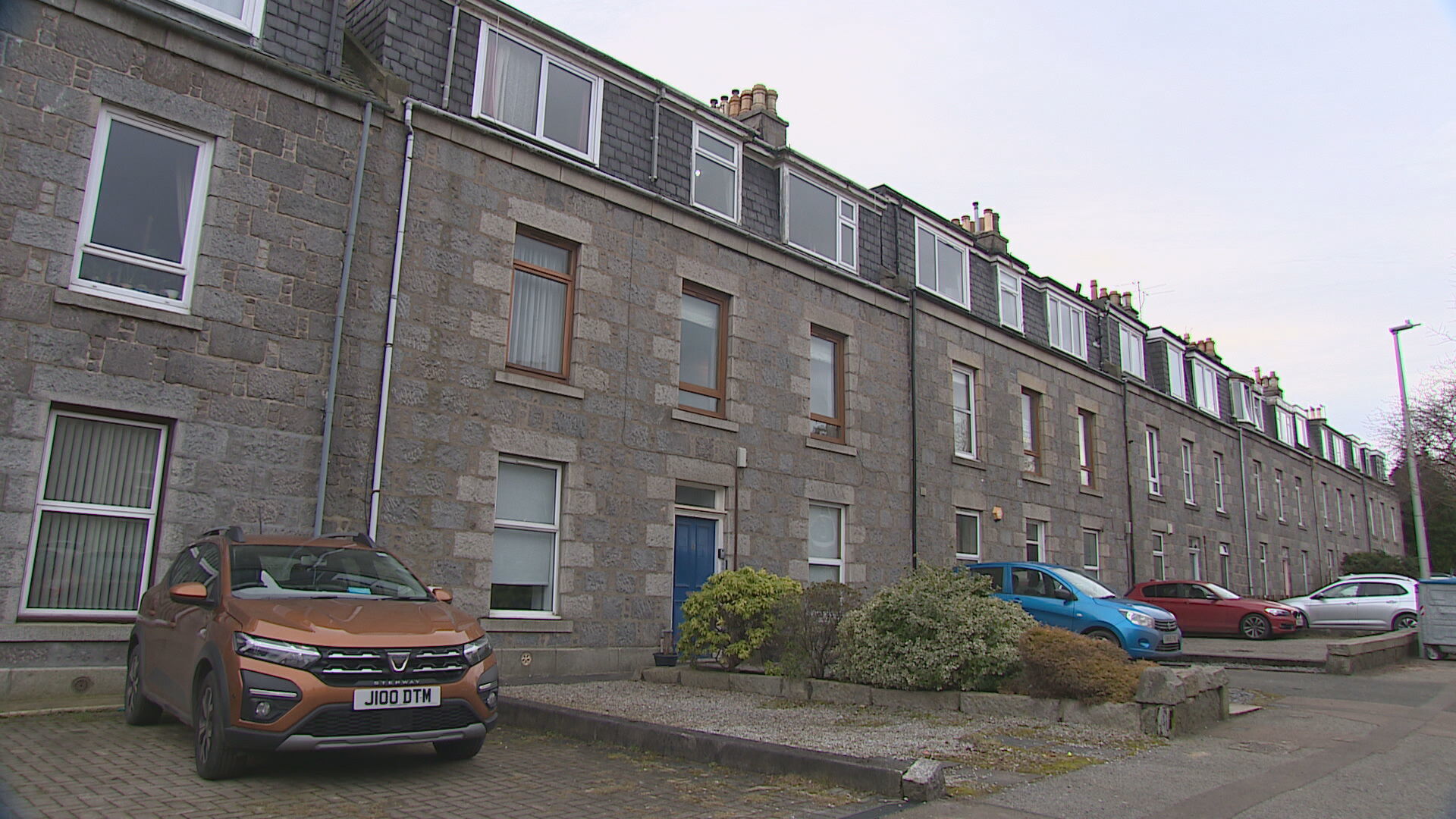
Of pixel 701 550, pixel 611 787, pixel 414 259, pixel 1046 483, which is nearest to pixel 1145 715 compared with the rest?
pixel 611 787

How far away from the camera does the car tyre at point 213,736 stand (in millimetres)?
6180

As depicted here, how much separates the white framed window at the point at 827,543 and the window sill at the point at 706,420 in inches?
99.2

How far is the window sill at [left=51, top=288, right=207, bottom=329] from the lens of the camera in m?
9.36

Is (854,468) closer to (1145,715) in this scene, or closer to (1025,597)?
(1025,597)

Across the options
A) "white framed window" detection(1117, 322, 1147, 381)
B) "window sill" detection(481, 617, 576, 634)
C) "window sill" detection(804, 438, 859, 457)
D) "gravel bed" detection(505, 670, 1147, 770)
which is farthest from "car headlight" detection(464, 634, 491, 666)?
"white framed window" detection(1117, 322, 1147, 381)

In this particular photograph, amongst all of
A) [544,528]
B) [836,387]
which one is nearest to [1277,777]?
[544,528]

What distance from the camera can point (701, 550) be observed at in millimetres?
15062

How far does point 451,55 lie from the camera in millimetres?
12891

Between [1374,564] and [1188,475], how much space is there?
18055mm

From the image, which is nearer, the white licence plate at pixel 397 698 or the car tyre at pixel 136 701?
the white licence plate at pixel 397 698

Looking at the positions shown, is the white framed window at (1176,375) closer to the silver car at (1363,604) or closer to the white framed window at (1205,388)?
the white framed window at (1205,388)

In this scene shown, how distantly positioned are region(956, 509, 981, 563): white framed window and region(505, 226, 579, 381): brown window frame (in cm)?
1007

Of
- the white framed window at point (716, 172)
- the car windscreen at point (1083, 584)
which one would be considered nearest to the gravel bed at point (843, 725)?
the car windscreen at point (1083, 584)

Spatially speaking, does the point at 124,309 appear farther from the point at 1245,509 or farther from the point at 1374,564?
the point at 1374,564
